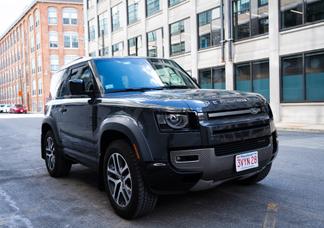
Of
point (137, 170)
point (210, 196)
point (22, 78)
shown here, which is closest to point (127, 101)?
point (137, 170)

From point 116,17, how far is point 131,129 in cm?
3322

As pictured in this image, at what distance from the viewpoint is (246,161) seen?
4078 mm

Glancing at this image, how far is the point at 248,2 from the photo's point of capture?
20.7 meters

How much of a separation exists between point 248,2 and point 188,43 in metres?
5.90

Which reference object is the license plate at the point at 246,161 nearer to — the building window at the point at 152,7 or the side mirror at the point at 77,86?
the side mirror at the point at 77,86

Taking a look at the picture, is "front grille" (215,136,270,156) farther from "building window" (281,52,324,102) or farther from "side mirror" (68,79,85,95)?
"building window" (281,52,324,102)

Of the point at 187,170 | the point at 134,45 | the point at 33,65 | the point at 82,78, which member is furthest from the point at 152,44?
the point at 33,65

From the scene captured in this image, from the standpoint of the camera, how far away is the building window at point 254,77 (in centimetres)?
1992

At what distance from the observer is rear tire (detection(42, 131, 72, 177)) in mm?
6387

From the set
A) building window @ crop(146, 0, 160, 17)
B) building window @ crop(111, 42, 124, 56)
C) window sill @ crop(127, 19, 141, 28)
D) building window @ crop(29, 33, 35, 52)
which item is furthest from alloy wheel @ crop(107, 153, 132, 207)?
building window @ crop(29, 33, 35, 52)

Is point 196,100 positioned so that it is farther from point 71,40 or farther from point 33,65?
point 33,65

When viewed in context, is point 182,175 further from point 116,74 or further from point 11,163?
point 11,163

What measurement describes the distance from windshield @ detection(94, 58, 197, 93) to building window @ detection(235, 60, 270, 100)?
15133mm

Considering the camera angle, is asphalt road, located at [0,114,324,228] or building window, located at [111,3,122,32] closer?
asphalt road, located at [0,114,324,228]
